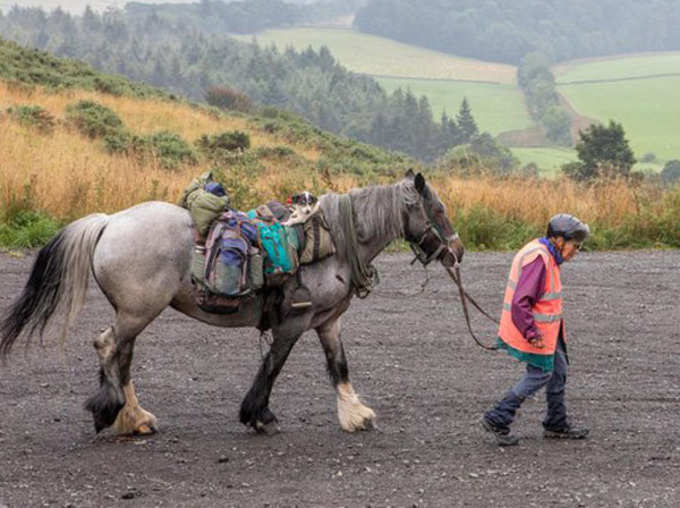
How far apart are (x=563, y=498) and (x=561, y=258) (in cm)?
165

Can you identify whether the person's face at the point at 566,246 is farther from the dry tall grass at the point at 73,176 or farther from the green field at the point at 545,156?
the green field at the point at 545,156

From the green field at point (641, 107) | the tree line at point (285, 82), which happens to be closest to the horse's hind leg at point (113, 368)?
the tree line at point (285, 82)

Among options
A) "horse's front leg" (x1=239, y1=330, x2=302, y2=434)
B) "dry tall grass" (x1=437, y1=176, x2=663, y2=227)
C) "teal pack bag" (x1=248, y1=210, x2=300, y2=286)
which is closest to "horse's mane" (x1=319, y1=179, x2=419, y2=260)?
"teal pack bag" (x1=248, y1=210, x2=300, y2=286)

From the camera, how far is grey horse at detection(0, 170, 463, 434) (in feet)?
20.2

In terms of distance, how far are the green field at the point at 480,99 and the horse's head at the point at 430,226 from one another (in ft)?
275

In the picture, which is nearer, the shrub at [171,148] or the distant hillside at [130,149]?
the distant hillside at [130,149]

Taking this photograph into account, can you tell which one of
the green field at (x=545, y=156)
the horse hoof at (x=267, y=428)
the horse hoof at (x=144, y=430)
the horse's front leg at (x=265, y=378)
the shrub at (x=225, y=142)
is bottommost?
the green field at (x=545, y=156)

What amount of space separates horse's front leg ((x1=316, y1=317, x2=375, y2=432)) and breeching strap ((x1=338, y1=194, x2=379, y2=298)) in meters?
0.32

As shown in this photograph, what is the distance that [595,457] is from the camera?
6.18m

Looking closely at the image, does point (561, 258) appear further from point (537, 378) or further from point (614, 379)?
point (614, 379)

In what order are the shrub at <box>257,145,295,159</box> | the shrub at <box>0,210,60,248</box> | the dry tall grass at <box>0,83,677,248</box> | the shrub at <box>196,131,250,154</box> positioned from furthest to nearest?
the shrub at <box>257,145,295,159</box>, the shrub at <box>196,131,250,154</box>, the dry tall grass at <box>0,83,677,248</box>, the shrub at <box>0,210,60,248</box>

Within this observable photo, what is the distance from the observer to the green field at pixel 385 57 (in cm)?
13412

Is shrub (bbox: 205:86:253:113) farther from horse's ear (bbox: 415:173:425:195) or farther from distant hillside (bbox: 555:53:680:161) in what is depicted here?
horse's ear (bbox: 415:173:425:195)

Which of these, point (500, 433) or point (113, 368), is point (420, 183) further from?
point (113, 368)
